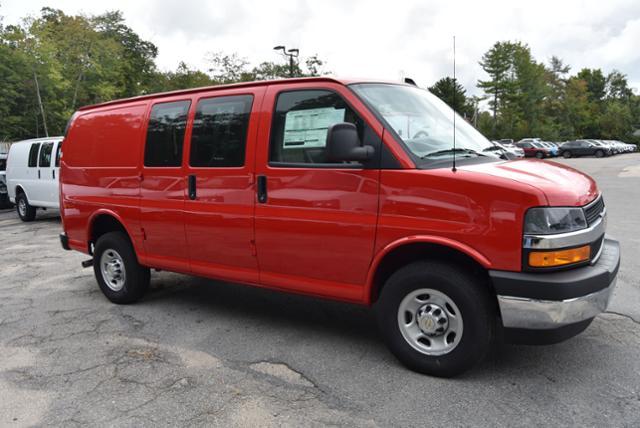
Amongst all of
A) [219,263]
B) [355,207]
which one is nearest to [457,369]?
[355,207]

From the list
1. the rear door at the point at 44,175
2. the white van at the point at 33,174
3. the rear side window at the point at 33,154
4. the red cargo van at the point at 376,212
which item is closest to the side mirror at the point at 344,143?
the red cargo van at the point at 376,212

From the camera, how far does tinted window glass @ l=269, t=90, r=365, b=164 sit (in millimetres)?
3930

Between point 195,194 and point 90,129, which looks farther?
point 90,129

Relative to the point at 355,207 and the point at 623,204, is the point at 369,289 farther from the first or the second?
the point at 623,204

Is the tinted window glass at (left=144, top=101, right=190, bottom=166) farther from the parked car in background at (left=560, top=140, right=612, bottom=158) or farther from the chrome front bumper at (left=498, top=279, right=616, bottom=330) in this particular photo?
the parked car in background at (left=560, top=140, right=612, bottom=158)

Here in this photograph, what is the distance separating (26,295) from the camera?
6.16 meters

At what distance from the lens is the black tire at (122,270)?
5.50 meters

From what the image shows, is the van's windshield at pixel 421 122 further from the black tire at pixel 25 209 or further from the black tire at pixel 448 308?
the black tire at pixel 25 209

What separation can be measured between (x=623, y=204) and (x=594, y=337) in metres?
9.87

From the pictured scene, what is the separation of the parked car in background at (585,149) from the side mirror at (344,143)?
168ft

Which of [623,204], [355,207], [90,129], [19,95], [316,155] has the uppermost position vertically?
[19,95]

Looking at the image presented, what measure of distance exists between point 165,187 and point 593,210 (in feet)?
11.9

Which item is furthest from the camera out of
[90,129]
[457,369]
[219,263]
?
[90,129]

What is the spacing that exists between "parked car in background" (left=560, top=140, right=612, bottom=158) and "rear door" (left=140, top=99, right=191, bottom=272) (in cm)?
5056
